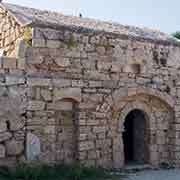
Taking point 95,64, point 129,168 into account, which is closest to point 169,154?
point 129,168

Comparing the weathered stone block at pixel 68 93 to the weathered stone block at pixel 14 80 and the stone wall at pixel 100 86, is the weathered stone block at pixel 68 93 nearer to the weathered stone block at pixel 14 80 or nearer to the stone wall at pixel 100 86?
the stone wall at pixel 100 86

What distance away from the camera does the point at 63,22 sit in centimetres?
910

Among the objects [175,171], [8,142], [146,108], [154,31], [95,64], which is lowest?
[175,171]

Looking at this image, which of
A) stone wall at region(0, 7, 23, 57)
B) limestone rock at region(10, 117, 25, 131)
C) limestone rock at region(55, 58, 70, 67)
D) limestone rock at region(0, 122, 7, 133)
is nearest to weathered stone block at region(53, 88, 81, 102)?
limestone rock at region(55, 58, 70, 67)

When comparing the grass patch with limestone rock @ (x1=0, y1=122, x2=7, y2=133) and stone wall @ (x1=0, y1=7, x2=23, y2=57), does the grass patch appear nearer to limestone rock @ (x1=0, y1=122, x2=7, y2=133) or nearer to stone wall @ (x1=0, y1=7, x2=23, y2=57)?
limestone rock @ (x1=0, y1=122, x2=7, y2=133)

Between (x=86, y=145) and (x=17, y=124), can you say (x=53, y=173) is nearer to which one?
(x=86, y=145)

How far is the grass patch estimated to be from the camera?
733 cm

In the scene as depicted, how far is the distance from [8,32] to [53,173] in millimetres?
4122

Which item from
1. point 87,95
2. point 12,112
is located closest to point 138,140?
point 87,95

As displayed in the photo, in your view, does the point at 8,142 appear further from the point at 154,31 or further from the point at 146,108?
the point at 154,31

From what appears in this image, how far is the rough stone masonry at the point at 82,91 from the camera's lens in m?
7.90

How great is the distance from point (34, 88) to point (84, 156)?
2.06 meters

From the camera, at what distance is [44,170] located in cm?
770

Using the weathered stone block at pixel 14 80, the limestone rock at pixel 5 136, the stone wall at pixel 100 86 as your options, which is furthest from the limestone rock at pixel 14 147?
the weathered stone block at pixel 14 80
